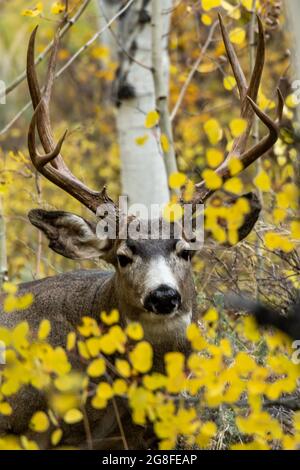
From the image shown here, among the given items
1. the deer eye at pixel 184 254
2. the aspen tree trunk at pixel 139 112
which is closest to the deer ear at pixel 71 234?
the deer eye at pixel 184 254

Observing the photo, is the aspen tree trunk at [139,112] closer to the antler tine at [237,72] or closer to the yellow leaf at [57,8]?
the yellow leaf at [57,8]

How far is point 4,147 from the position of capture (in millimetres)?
16141

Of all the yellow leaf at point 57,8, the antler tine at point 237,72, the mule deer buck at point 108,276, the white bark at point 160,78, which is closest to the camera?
the mule deer buck at point 108,276

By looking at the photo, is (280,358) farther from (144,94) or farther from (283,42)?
(283,42)

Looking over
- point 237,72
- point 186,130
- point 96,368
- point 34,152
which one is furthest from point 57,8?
point 186,130

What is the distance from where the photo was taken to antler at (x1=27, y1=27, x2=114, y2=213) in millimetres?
6189

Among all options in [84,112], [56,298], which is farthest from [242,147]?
[84,112]

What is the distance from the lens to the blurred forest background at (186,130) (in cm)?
729

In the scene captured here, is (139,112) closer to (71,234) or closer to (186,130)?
(71,234)

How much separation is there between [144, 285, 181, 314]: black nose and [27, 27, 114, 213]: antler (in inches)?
37.8

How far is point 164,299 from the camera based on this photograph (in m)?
5.51

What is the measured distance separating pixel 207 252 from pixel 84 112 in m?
11.2

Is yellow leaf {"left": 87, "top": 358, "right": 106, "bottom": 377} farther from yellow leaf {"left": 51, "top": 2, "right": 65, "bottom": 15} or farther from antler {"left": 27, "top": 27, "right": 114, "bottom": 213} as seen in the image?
yellow leaf {"left": 51, "top": 2, "right": 65, "bottom": 15}

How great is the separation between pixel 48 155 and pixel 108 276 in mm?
985
